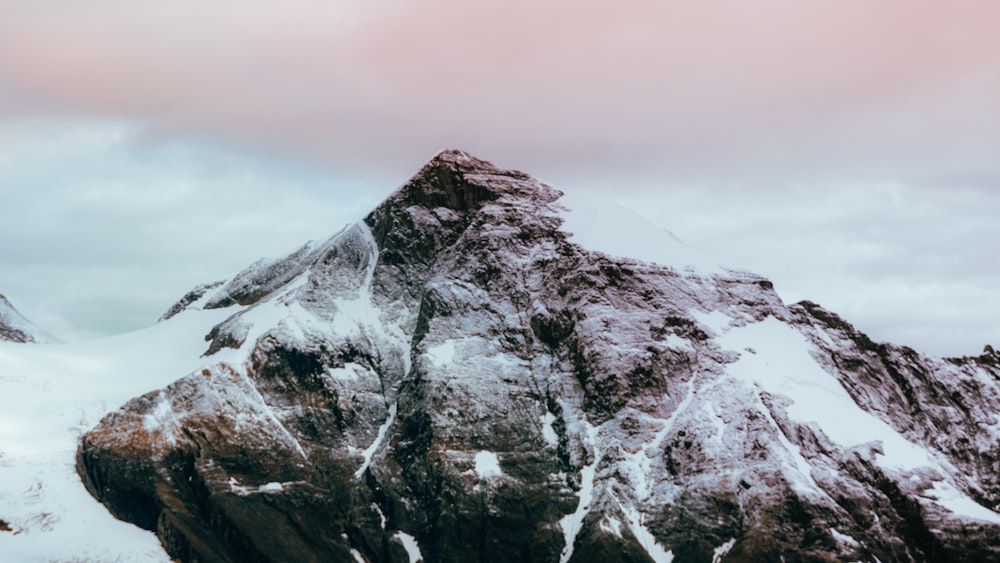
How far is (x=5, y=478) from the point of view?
654 feet

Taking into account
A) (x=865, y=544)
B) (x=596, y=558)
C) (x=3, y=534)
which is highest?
(x=865, y=544)

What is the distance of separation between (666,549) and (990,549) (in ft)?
198

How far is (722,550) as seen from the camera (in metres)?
197

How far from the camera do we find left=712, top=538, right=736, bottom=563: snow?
196m

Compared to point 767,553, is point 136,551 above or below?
below

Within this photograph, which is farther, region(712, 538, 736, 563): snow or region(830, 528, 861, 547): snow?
region(712, 538, 736, 563): snow

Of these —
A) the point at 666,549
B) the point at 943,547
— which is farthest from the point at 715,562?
the point at 943,547

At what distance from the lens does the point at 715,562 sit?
196000 millimetres

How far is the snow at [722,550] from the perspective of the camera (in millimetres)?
196375

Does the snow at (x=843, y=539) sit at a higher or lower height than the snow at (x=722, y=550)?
higher

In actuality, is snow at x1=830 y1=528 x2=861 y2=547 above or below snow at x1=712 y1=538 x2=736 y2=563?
above

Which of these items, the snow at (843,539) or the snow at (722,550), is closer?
the snow at (843,539)

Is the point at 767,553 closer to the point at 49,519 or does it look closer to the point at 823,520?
the point at 823,520

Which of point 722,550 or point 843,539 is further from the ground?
point 843,539
